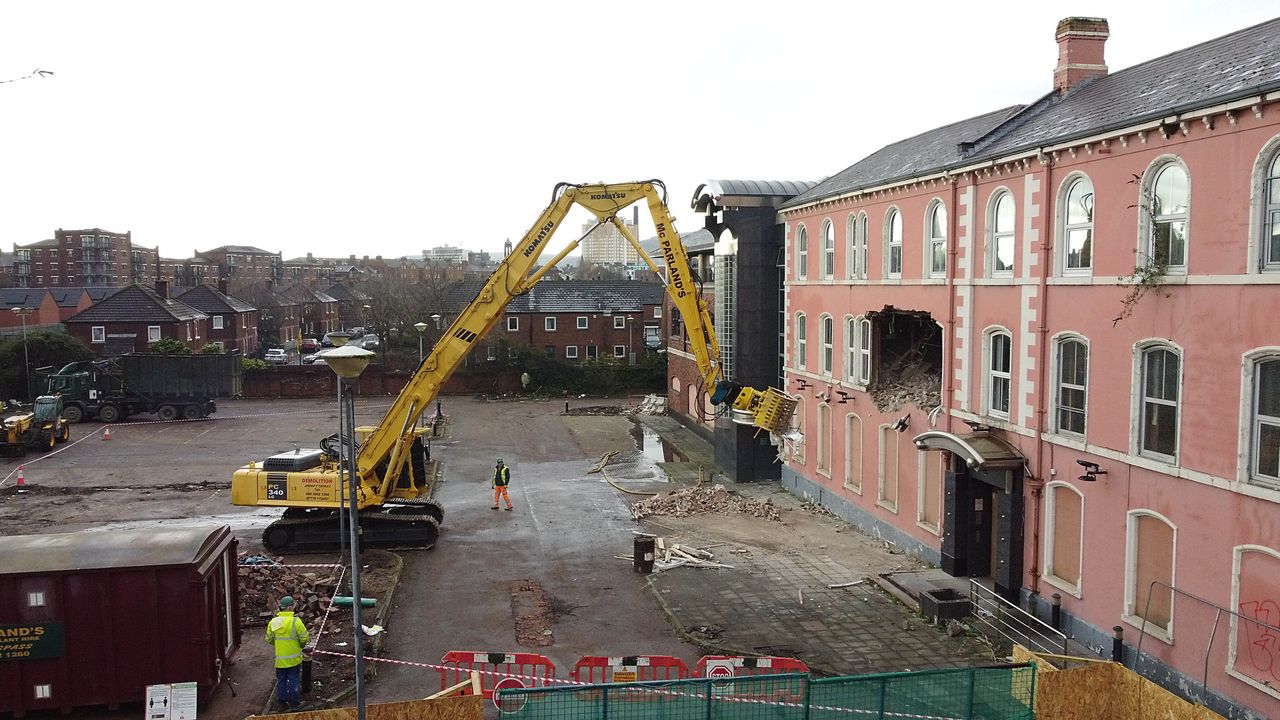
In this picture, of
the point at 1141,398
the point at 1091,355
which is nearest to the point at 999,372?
the point at 1091,355

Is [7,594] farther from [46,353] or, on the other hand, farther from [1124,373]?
[46,353]

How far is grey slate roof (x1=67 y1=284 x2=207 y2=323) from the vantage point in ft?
176

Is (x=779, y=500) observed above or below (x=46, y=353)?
below

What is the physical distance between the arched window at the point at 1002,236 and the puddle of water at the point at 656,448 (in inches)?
688

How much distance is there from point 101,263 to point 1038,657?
447ft

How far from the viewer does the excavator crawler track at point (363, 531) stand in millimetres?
22078

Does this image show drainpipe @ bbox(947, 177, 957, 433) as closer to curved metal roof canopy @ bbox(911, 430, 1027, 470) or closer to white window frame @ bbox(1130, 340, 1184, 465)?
curved metal roof canopy @ bbox(911, 430, 1027, 470)

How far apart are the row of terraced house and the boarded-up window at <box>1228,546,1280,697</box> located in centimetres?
3

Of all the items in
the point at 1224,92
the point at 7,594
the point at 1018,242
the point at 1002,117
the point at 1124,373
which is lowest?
the point at 7,594

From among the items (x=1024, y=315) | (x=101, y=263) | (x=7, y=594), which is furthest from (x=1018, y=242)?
(x=101, y=263)

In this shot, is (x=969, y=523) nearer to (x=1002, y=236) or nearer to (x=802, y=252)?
(x=1002, y=236)

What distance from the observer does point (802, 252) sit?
2753 cm

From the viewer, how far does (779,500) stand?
27.0 metres

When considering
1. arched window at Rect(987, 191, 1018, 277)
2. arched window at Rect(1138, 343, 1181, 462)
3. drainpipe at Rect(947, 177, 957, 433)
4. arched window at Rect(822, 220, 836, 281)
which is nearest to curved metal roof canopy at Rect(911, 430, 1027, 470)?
drainpipe at Rect(947, 177, 957, 433)
